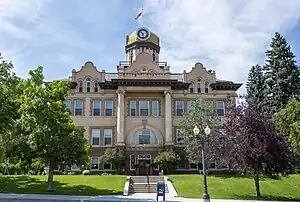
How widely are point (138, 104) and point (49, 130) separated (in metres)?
19.5

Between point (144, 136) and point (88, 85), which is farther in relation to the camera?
point (88, 85)

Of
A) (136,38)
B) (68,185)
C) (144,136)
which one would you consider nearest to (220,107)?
(144,136)

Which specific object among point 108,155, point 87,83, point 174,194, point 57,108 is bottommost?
point 174,194

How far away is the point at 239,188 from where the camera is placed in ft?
88.7

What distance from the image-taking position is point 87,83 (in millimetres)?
44938

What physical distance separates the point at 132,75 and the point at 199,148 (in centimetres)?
1374

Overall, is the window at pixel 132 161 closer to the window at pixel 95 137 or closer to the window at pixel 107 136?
the window at pixel 107 136

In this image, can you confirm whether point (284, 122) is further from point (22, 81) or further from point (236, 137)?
point (22, 81)

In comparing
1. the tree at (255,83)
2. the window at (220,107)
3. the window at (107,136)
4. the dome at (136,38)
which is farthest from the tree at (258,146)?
the dome at (136,38)

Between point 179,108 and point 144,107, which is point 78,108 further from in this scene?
point 179,108

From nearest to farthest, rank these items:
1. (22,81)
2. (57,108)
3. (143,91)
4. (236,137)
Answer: (236,137)
(57,108)
(22,81)
(143,91)

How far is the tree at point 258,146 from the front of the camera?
22.8 meters

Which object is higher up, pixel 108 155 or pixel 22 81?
pixel 22 81

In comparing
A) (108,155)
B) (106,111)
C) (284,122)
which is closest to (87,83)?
(106,111)
